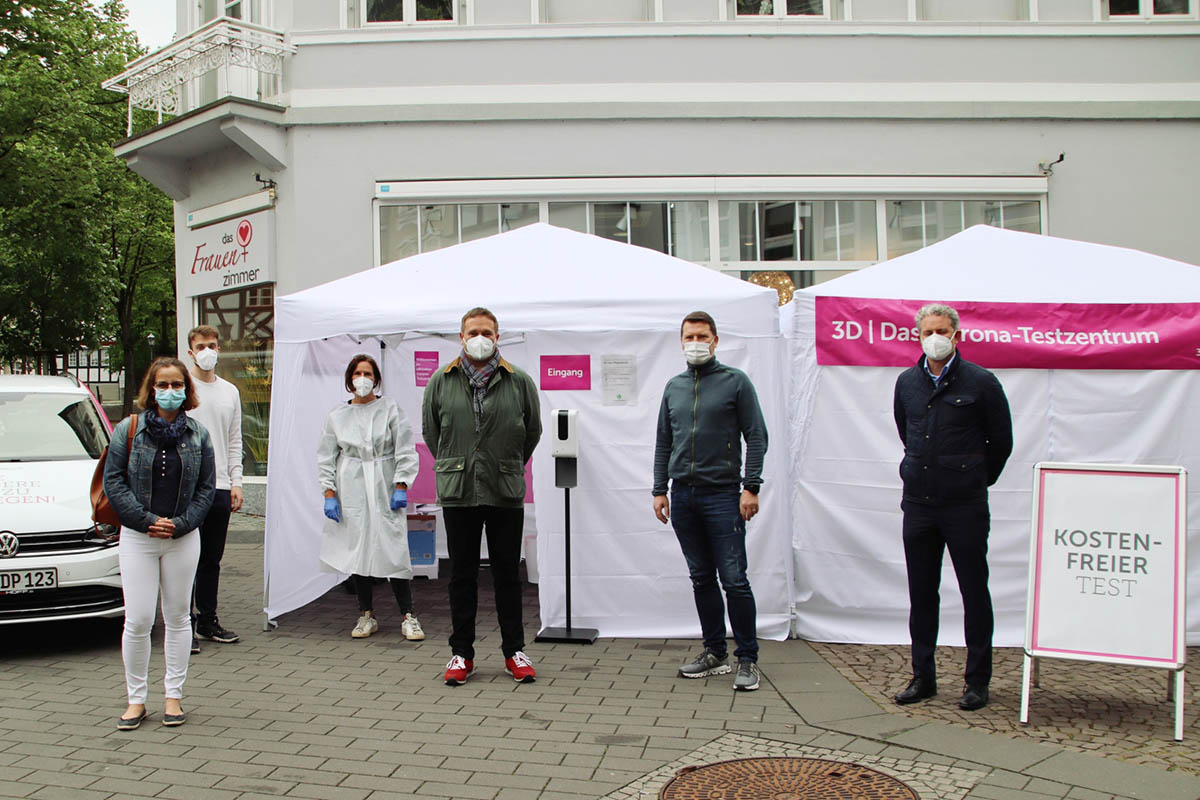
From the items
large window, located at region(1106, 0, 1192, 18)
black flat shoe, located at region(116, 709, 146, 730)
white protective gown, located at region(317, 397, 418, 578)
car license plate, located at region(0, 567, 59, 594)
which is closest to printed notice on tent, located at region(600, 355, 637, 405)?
white protective gown, located at region(317, 397, 418, 578)

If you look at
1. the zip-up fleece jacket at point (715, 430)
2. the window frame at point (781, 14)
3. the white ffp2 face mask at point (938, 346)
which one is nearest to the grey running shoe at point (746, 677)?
the zip-up fleece jacket at point (715, 430)

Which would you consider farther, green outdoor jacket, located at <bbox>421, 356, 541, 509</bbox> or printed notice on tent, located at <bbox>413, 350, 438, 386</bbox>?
printed notice on tent, located at <bbox>413, 350, 438, 386</bbox>

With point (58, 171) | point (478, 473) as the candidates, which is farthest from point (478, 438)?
point (58, 171)

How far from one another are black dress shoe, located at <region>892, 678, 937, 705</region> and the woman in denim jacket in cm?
359

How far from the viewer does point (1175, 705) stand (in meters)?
4.98

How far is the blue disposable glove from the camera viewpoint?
23.7ft

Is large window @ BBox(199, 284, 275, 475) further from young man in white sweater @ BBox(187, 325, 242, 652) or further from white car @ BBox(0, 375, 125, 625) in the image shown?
young man in white sweater @ BBox(187, 325, 242, 652)

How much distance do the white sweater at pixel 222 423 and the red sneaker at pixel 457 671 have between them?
7.26ft

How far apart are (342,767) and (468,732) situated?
2.23 ft

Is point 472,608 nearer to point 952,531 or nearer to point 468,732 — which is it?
point 468,732

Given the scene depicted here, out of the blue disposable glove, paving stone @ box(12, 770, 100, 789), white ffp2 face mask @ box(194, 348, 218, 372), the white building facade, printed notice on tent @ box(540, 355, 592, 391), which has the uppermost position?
the white building facade

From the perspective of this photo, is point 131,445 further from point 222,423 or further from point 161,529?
point 222,423

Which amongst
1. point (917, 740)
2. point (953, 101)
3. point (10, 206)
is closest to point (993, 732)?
point (917, 740)

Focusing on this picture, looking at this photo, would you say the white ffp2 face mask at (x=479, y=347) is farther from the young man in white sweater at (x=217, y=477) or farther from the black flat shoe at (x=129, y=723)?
Answer: the black flat shoe at (x=129, y=723)
